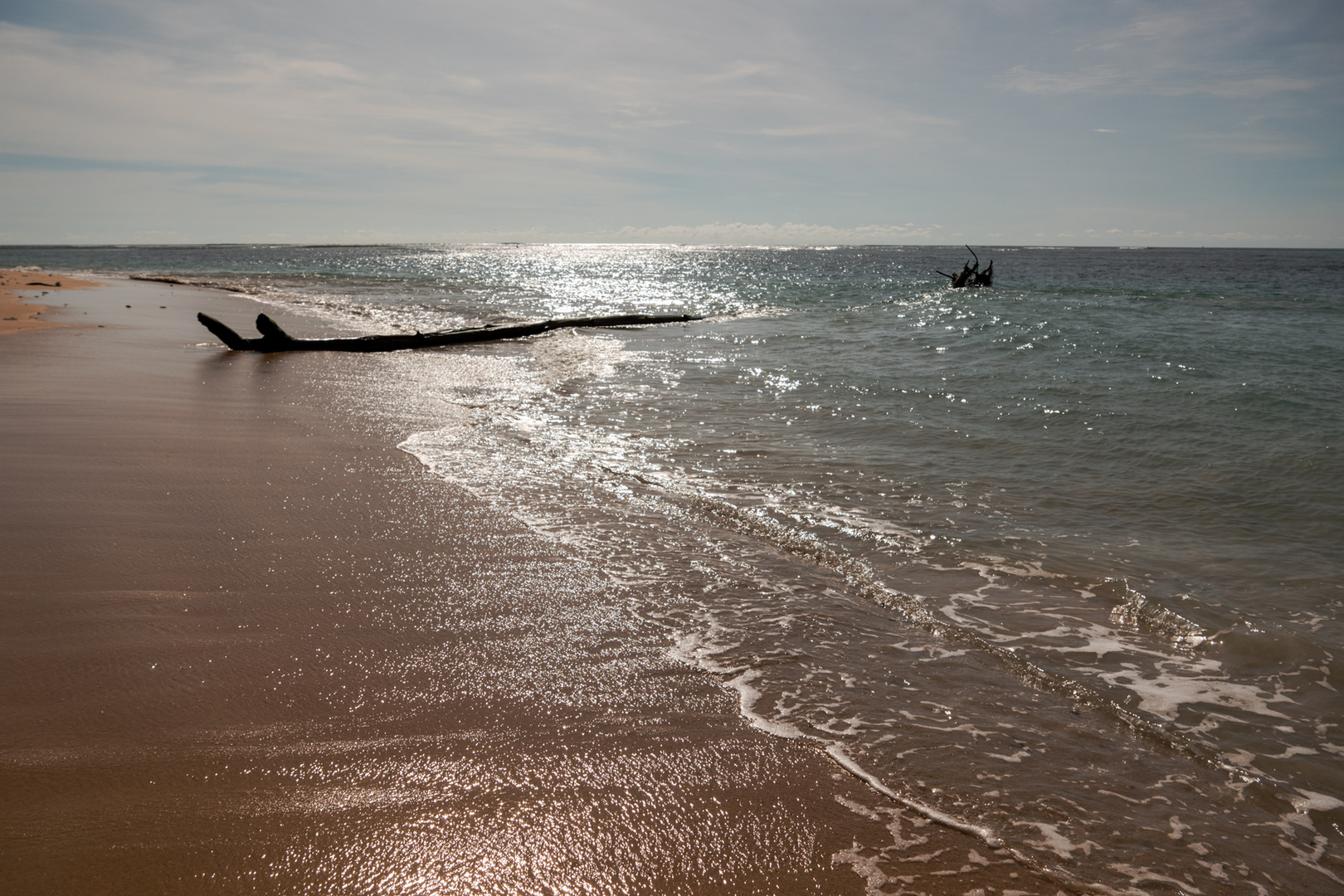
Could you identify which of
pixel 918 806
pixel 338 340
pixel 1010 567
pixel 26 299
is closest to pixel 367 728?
pixel 918 806

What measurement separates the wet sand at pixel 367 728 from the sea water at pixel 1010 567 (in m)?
0.30

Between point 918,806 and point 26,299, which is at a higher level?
point 26,299

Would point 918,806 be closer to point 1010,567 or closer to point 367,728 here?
point 367,728

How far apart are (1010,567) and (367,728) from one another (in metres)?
4.48

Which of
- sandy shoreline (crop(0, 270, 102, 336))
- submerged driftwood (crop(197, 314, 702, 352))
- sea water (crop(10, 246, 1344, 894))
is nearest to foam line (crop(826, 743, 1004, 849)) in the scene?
sea water (crop(10, 246, 1344, 894))

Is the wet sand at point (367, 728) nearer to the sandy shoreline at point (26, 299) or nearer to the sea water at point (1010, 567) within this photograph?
the sea water at point (1010, 567)

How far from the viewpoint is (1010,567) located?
17.9 ft

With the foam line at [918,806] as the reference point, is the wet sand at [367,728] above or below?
above

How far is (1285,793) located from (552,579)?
12.7 feet

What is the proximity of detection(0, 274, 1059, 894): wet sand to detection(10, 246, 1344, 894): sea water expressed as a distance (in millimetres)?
304

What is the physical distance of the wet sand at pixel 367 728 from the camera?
2482mm

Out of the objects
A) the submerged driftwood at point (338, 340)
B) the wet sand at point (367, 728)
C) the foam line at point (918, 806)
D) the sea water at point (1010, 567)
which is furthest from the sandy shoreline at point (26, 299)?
the foam line at point (918, 806)

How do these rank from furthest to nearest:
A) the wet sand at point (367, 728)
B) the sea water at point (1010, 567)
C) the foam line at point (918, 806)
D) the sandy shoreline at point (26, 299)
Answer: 1. the sandy shoreline at point (26, 299)
2. the sea water at point (1010, 567)
3. the foam line at point (918, 806)
4. the wet sand at point (367, 728)

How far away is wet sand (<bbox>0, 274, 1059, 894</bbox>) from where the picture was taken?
2.48m
